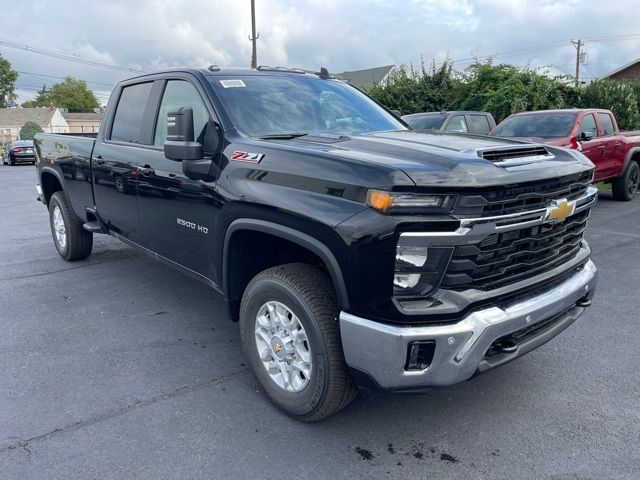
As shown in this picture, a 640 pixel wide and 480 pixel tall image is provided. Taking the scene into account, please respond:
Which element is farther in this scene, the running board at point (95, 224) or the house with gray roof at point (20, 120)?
the house with gray roof at point (20, 120)

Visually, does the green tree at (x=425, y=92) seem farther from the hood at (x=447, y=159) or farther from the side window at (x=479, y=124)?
the hood at (x=447, y=159)

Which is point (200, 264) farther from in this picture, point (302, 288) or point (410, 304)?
point (410, 304)

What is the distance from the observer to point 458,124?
39.3 ft

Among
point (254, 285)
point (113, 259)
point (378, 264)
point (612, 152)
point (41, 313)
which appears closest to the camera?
point (378, 264)

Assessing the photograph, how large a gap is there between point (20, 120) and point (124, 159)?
94.8 m

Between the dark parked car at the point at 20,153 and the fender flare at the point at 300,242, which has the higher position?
the fender flare at the point at 300,242

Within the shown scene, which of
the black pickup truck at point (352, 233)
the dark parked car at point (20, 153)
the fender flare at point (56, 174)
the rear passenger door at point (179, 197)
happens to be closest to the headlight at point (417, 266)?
the black pickup truck at point (352, 233)

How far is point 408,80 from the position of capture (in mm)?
20297

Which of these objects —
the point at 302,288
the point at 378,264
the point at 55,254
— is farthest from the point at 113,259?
the point at 378,264

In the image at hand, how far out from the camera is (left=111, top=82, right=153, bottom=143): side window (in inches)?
178

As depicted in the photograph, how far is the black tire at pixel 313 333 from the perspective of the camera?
8.91ft

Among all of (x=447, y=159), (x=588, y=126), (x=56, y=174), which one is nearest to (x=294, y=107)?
(x=447, y=159)

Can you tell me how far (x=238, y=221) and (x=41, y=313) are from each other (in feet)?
8.91

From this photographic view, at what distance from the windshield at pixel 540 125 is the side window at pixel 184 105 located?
22.3 ft
